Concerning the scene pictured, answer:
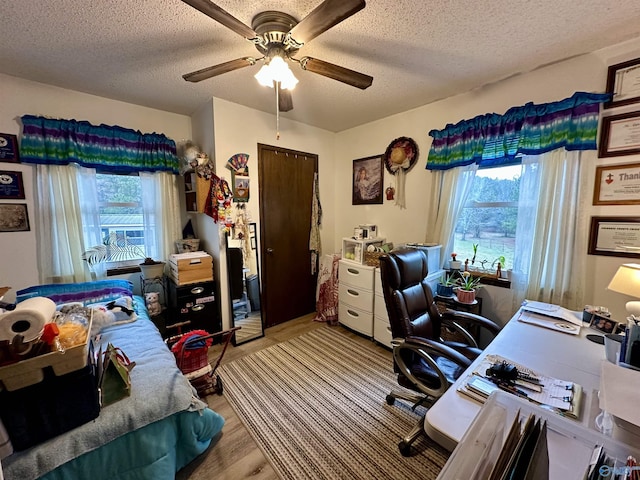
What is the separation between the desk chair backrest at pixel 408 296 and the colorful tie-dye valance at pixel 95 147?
2540 millimetres


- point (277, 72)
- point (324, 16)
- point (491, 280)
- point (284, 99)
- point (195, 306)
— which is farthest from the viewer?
point (195, 306)

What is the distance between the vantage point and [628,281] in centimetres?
133

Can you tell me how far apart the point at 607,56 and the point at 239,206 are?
10.1ft

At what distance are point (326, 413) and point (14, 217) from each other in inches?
116

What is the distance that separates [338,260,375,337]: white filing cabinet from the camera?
2.72 meters

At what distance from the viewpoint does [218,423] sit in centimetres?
149

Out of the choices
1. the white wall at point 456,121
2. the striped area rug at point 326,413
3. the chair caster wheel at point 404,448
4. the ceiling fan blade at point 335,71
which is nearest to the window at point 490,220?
the white wall at point 456,121

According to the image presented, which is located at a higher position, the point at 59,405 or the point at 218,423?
the point at 59,405

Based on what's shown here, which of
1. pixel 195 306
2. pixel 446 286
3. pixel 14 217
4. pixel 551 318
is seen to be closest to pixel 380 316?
pixel 446 286

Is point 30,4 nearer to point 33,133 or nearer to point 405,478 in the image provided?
point 33,133

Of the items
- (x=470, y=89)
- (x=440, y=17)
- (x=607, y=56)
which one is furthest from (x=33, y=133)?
(x=607, y=56)

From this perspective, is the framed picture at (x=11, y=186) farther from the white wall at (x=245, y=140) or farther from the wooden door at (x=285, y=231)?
the wooden door at (x=285, y=231)

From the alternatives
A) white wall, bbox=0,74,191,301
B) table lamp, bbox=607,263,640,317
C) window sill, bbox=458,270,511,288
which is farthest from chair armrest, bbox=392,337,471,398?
white wall, bbox=0,74,191,301

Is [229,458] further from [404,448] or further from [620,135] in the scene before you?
[620,135]
